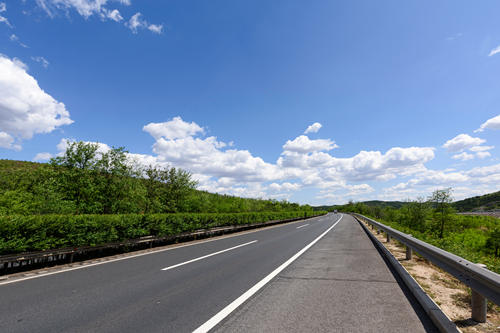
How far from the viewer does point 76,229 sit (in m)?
8.41

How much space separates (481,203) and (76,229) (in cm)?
24246

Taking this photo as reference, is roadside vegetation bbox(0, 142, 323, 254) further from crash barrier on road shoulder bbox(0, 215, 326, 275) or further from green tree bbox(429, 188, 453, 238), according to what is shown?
green tree bbox(429, 188, 453, 238)

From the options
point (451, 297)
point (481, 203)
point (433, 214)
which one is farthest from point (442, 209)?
point (481, 203)

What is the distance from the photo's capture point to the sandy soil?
302cm

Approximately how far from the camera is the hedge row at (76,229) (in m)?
6.85

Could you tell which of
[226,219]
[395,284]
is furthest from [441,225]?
[395,284]

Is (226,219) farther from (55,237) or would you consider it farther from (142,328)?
(142,328)

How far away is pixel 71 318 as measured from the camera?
373 centimetres

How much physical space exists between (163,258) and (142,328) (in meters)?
5.79

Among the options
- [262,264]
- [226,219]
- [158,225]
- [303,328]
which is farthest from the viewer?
[226,219]

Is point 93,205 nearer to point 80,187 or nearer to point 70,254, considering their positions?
point 80,187

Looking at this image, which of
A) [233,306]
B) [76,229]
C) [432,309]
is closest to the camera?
[432,309]

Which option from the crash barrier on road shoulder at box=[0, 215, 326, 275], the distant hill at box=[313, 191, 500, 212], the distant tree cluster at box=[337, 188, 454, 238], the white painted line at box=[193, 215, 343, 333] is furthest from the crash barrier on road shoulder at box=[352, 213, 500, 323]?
the distant hill at box=[313, 191, 500, 212]

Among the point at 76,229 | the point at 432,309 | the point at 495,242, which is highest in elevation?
the point at 76,229
